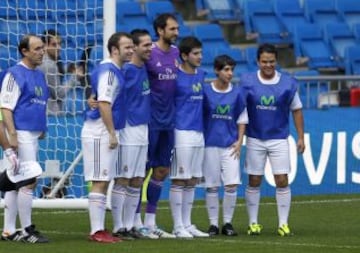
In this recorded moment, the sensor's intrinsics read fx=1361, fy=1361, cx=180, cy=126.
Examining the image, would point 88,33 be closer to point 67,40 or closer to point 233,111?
point 67,40

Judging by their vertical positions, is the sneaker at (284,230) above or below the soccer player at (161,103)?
below

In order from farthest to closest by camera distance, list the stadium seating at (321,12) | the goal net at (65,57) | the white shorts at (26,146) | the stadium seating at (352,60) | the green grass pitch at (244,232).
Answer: the stadium seating at (321,12)
the stadium seating at (352,60)
the goal net at (65,57)
the white shorts at (26,146)
the green grass pitch at (244,232)

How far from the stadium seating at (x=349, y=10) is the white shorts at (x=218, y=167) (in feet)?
42.1

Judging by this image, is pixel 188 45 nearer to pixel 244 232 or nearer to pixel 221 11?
pixel 244 232

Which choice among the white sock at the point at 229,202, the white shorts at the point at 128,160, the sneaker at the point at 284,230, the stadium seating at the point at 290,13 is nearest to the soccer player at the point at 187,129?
the white sock at the point at 229,202

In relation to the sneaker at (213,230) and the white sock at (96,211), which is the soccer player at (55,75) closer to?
the sneaker at (213,230)

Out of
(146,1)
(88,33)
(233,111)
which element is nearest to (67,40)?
(88,33)

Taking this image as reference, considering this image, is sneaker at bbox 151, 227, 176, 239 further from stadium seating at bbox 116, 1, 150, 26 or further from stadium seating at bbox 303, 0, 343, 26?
stadium seating at bbox 303, 0, 343, 26

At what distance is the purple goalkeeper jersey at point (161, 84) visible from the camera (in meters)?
13.6

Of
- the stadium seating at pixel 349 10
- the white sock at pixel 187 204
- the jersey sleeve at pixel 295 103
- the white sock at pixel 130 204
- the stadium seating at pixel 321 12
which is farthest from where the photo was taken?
the stadium seating at pixel 349 10

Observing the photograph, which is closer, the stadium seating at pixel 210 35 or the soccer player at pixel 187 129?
the soccer player at pixel 187 129

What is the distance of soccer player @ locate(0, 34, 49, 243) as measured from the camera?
42.5 feet

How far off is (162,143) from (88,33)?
12.3 feet

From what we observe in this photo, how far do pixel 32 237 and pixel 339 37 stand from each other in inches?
551
